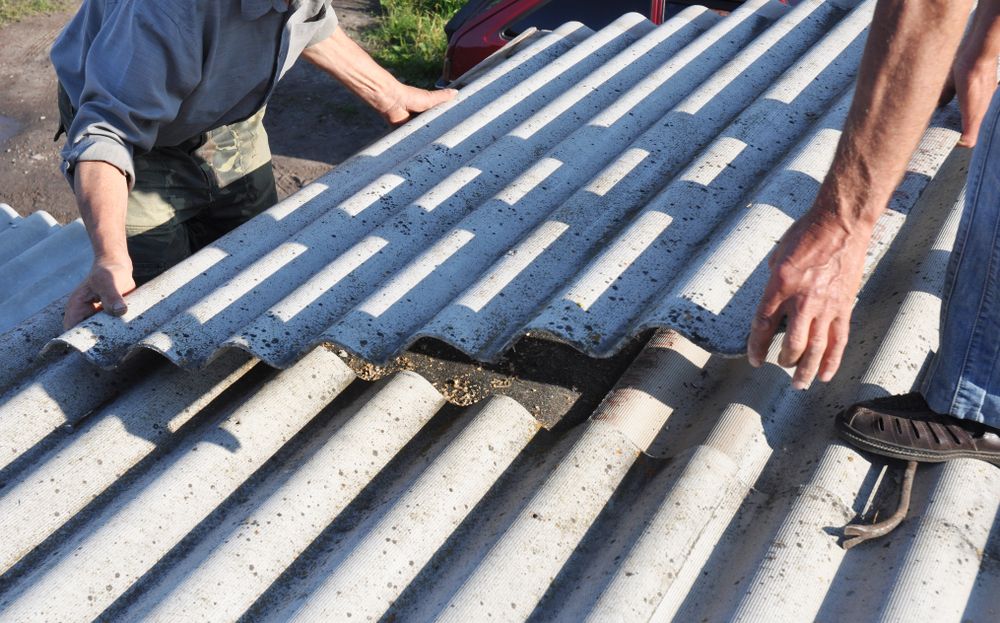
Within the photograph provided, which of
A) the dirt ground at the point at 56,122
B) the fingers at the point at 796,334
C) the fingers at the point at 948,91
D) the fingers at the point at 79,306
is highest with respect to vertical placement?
the fingers at the point at 796,334

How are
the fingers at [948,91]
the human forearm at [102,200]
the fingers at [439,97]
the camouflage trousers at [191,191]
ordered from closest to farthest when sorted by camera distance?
the human forearm at [102,200] → the fingers at [948,91] → the camouflage trousers at [191,191] → the fingers at [439,97]

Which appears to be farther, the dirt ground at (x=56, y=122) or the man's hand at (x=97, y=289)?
the dirt ground at (x=56, y=122)

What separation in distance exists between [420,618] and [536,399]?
0.65 meters

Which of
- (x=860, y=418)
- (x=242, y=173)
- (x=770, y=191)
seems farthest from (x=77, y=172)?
(x=860, y=418)

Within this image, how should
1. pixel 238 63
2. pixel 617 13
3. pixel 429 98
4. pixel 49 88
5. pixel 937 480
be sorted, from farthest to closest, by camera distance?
pixel 49 88 < pixel 617 13 < pixel 429 98 < pixel 238 63 < pixel 937 480

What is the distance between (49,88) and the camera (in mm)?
7309

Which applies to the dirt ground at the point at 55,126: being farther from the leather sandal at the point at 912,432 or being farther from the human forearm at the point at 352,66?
the leather sandal at the point at 912,432

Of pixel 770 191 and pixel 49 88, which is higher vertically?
pixel 770 191

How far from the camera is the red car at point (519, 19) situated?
457cm

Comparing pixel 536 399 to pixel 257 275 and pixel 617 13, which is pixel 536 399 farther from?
pixel 617 13

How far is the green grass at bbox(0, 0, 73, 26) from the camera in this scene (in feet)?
27.9

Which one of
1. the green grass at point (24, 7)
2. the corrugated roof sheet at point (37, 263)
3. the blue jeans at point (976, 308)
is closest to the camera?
the blue jeans at point (976, 308)

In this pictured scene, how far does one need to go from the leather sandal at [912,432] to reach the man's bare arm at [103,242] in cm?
164

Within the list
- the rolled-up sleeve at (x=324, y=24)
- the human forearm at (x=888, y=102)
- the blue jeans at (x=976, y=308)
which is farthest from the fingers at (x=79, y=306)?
the blue jeans at (x=976, y=308)
